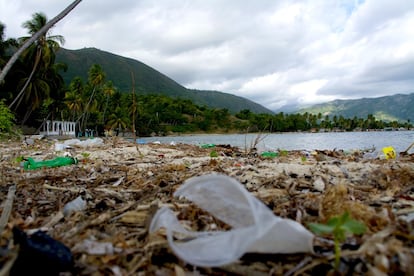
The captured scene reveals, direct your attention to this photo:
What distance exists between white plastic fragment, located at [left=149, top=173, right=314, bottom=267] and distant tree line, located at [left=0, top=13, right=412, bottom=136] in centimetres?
433

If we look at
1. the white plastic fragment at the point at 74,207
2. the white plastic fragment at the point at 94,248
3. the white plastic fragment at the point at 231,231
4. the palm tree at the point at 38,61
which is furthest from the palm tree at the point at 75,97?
the white plastic fragment at the point at 231,231

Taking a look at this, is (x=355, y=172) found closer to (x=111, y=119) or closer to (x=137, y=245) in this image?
(x=137, y=245)

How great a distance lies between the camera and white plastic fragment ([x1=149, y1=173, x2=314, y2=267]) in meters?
1.28

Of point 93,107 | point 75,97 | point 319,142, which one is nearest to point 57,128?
point 75,97

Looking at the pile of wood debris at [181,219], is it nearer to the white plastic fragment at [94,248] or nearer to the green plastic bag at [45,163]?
the white plastic fragment at [94,248]

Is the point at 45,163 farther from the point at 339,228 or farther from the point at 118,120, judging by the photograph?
the point at 118,120

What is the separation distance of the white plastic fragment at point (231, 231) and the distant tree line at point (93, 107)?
433 cm

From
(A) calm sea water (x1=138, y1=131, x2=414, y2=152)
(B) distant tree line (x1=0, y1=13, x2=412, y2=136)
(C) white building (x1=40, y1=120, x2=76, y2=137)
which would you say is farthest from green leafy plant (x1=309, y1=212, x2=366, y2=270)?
(C) white building (x1=40, y1=120, x2=76, y2=137)

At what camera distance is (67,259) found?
1.36 m

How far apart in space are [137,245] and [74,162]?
5.63 m

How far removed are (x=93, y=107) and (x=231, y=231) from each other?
214ft

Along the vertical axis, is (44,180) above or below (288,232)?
below

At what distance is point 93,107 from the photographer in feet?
204

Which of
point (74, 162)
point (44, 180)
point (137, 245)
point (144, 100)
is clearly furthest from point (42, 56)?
point (144, 100)
